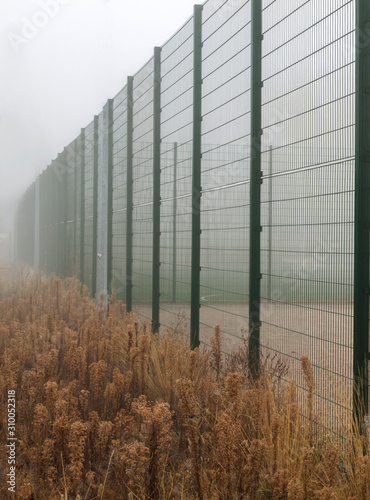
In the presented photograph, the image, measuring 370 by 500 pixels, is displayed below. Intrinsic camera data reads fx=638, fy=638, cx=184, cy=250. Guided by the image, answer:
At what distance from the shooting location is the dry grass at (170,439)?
7.75 feet

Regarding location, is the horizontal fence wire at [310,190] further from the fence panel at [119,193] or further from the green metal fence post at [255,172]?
the fence panel at [119,193]

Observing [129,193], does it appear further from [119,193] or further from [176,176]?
[176,176]

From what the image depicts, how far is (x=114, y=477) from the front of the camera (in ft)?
9.98

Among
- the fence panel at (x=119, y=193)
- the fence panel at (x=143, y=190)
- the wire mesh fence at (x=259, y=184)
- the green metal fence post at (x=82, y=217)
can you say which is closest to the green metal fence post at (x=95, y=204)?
the fence panel at (x=119, y=193)

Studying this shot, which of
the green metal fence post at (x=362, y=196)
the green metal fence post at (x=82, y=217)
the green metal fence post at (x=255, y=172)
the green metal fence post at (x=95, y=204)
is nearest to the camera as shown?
the green metal fence post at (x=362, y=196)

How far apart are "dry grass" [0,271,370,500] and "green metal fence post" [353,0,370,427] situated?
367mm

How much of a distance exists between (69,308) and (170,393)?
12.2 ft

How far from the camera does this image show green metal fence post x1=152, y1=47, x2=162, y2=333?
23.8ft

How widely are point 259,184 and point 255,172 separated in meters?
0.09

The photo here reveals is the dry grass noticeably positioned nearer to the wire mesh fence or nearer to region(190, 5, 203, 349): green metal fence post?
the wire mesh fence

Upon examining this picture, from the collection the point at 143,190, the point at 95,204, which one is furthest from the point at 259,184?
the point at 95,204

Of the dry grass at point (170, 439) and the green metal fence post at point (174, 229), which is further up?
the green metal fence post at point (174, 229)

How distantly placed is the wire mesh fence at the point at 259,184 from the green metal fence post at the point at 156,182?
0.04 ft

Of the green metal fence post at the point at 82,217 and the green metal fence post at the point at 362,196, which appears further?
the green metal fence post at the point at 82,217
